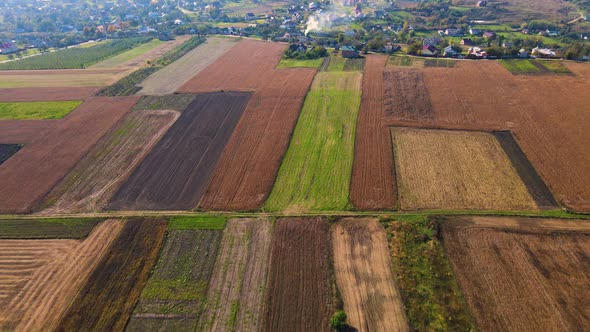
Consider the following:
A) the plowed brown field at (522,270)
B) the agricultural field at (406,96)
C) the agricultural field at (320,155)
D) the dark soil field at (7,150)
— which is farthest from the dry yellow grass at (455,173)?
the dark soil field at (7,150)

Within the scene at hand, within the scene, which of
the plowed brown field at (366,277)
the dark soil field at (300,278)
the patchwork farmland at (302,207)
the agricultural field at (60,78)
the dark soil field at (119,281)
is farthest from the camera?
the agricultural field at (60,78)

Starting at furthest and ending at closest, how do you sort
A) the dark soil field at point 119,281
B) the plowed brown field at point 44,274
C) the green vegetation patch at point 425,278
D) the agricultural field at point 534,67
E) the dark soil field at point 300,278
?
1. the agricultural field at point 534,67
2. the plowed brown field at point 44,274
3. the dark soil field at point 119,281
4. the dark soil field at point 300,278
5. the green vegetation patch at point 425,278

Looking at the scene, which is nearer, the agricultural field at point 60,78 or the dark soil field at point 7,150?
the dark soil field at point 7,150

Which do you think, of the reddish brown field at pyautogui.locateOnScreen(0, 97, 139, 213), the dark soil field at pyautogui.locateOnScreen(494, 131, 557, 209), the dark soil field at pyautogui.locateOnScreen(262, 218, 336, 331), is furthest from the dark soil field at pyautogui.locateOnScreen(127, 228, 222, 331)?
the dark soil field at pyautogui.locateOnScreen(494, 131, 557, 209)

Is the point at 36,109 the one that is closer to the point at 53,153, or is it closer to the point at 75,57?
the point at 53,153

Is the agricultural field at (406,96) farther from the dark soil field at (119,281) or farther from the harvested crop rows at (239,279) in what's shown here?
the dark soil field at (119,281)

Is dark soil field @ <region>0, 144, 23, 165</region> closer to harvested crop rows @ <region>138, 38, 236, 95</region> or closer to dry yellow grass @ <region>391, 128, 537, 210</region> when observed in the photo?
harvested crop rows @ <region>138, 38, 236, 95</region>

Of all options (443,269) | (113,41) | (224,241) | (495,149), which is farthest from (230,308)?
(113,41)

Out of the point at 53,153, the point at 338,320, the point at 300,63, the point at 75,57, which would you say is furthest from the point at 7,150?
the point at 300,63
